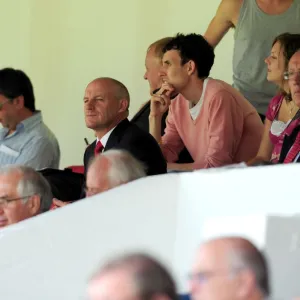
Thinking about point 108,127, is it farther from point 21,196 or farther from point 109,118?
point 21,196

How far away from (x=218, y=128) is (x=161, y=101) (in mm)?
325

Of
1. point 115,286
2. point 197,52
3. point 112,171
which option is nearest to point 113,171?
point 112,171

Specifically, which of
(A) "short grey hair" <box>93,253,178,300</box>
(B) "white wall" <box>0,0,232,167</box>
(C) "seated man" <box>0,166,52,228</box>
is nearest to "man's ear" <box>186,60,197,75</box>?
(C) "seated man" <box>0,166,52,228</box>

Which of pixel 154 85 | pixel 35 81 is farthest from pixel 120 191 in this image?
pixel 35 81

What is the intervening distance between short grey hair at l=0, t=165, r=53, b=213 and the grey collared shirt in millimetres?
723

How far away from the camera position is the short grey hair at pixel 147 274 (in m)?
1.09

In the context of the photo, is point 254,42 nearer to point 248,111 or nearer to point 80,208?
point 248,111

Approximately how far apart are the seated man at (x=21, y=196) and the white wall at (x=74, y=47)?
190cm

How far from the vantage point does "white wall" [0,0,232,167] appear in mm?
4250

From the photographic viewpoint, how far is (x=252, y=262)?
1.21 metres

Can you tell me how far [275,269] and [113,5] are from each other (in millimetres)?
2705

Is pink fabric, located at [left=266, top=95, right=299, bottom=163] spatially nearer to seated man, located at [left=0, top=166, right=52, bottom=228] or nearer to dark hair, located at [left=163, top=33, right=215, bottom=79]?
dark hair, located at [left=163, top=33, right=215, bottom=79]

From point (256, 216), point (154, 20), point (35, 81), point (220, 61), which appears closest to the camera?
point (256, 216)

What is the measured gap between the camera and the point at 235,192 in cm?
206
